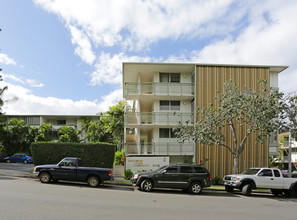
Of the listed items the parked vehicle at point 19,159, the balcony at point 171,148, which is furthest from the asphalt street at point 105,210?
the parked vehicle at point 19,159

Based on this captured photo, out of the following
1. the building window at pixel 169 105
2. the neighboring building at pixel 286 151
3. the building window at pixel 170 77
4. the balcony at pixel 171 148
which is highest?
the building window at pixel 170 77

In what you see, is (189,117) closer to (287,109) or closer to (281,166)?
(287,109)

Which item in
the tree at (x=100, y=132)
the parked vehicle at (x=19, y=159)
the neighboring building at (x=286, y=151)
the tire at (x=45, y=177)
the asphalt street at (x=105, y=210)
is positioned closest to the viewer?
the asphalt street at (x=105, y=210)

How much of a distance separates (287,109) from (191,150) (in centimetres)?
798

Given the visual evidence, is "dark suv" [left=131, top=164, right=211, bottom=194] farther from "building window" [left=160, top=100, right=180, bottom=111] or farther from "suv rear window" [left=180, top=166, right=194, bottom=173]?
"building window" [left=160, top=100, right=180, bottom=111]

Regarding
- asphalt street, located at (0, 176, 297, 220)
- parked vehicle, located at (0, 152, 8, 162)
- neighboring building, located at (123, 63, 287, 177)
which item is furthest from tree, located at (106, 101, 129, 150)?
asphalt street, located at (0, 176, 297, 220)

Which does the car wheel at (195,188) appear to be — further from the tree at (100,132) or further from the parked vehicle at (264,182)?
the tree at (100,132)

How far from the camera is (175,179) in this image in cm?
1460

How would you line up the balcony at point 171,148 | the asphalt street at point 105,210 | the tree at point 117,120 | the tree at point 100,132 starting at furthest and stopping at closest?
the tree at point 100,132
the tree at point 117,120
the balcony at point 171,148
the asphalt street at point 105,210

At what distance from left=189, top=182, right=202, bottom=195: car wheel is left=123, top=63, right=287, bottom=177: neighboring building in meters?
6.54

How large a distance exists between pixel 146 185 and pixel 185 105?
10867mm

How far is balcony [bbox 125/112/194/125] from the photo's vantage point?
864 inches

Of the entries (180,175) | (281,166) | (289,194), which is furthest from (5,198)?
(281,166)

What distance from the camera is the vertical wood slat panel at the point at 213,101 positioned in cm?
2136
